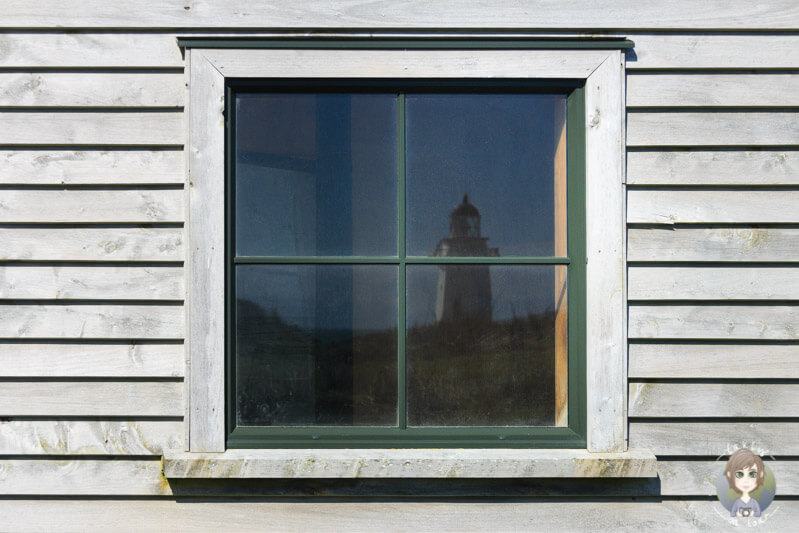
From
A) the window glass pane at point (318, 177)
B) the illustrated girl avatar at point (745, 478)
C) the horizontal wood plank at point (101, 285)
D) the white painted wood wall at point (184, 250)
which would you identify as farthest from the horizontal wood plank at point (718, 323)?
the horizontal wood plank at point (101, 285)

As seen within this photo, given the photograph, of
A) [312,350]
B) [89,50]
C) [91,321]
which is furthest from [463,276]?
[89,50]

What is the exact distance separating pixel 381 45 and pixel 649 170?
110 centimetres

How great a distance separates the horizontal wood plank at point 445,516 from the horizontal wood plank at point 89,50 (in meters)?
1.67

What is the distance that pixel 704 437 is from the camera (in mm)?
2158

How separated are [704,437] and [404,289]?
1.24 meters

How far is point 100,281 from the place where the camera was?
2170 millimetres

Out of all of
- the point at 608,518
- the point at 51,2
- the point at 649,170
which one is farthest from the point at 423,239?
the point at 51,2

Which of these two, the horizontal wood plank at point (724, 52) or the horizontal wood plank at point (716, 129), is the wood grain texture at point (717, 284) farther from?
the horizontal wood plank at point (724, 52)

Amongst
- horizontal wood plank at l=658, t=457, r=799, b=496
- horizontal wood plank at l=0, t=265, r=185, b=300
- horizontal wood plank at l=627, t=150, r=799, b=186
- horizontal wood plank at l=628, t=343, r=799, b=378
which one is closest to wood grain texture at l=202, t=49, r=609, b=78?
horizontal wood plank at l=627, t=150, r=799, b=186

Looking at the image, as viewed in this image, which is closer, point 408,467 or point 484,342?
point 408,467

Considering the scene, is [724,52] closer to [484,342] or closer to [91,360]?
[484,342]

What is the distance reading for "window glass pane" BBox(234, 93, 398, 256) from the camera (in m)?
2.21

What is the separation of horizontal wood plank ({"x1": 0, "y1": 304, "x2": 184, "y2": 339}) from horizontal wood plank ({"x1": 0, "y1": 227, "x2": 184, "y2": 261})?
18 centimetres

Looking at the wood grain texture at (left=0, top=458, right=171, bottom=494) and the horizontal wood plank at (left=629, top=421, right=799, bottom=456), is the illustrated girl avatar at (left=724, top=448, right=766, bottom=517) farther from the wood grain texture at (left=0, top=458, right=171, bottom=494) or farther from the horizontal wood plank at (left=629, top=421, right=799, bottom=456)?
the wood grain texture at (left=0, top=458, right=171, bottom=494)
